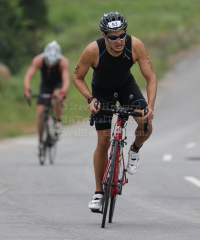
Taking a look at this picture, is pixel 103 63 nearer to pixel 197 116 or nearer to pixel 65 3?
pixel 197 116

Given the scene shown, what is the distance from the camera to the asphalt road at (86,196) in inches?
241

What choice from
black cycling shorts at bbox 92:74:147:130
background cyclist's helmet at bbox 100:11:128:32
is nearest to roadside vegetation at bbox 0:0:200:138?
black cycling shorts at bbox 92:74:147:130

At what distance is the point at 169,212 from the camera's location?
729 cm

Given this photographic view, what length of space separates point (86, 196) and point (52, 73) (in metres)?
4.45

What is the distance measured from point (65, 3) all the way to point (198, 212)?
55.2 meters

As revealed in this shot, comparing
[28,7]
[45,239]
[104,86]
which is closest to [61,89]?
[104,86]

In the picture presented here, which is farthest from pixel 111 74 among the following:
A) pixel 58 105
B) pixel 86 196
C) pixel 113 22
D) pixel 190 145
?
pixel 190 145

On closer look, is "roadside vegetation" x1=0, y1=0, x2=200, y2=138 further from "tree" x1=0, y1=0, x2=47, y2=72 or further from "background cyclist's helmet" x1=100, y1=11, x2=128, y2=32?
"background cyclist's helmet" x1=100, y1=11, x2=128, y2=32

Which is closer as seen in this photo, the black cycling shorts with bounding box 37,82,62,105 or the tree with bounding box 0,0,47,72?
the black cycling shorts with bounding box 37,82,62,105

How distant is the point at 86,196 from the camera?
8.63 meters

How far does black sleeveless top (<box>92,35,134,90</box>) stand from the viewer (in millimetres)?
6758

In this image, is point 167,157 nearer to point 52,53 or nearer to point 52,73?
point 52,73

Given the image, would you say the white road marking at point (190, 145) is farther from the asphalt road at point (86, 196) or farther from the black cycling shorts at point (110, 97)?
the black cycling shorts at point (110, 97)

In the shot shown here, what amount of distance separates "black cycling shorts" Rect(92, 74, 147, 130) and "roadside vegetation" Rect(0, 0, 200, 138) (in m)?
15.0
